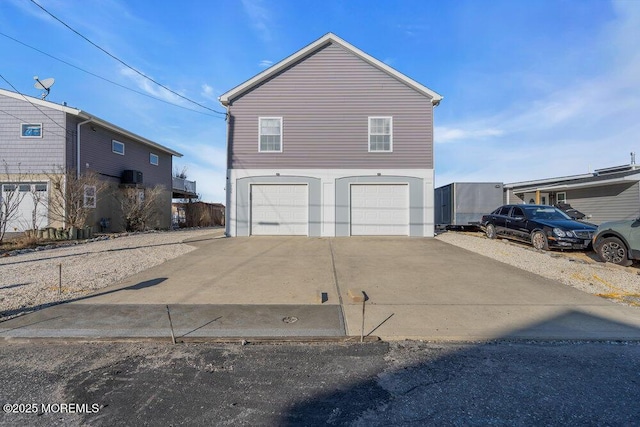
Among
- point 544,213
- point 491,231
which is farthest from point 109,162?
point 544,213

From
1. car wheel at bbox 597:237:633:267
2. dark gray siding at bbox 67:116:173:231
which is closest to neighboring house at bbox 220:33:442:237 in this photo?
car wheel at bbox 597:237:633:267

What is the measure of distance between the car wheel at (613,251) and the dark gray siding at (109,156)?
21221 mm

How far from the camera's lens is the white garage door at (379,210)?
14.0m

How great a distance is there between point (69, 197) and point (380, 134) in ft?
45.9

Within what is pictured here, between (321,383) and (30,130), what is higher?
(30,130)

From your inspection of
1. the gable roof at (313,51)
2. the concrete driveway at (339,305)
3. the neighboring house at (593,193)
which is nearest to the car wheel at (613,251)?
the concrete driveway at (339,305)

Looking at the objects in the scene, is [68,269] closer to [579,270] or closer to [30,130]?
[579,270]

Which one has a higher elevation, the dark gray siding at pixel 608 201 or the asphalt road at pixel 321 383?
the dark gray siding at pixel 608 201

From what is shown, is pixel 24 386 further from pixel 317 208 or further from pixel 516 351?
pixel 317 208

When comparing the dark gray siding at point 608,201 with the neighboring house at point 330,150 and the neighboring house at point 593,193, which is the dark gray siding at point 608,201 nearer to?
the neighboring house at point 593,193

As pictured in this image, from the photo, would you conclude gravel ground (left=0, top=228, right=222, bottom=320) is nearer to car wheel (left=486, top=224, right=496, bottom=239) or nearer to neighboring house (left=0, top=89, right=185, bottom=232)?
neighboring house (left=0, top=89, right=185, bottom=232)

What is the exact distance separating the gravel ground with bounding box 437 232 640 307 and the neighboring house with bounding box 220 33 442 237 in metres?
4.12

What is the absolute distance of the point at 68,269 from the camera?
7.68 meters

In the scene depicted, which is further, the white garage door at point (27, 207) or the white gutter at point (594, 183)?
the white gutter at point (594, 183)
